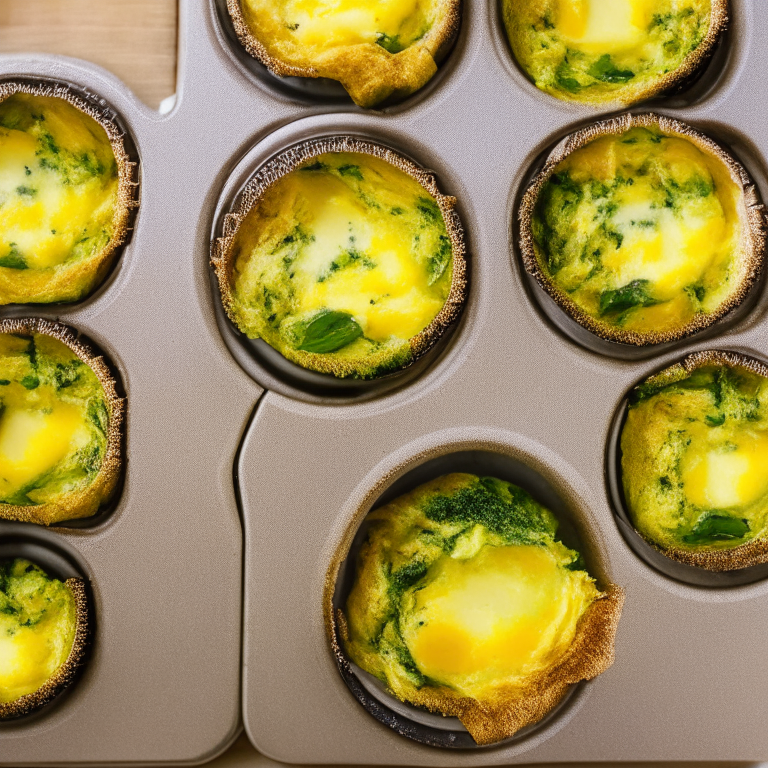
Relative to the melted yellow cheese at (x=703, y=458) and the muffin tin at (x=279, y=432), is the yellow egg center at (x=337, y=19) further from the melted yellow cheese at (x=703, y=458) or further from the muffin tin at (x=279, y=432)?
the melted yellow cheese at (x=703, y=458)

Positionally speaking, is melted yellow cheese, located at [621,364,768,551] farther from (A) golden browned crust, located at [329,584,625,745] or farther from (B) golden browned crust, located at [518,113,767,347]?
(A) golden browned crust, located at [329,584,625,745]

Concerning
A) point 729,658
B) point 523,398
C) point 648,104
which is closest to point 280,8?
point 648,104

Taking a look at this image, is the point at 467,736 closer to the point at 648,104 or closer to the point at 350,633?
the point at 350,633

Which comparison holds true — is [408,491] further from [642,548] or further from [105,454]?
[105,454]

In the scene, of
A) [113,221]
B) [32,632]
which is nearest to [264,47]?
[113,221]

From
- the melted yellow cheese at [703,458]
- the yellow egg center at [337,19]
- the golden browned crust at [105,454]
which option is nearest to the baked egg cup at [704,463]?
the melted yellow cheese at [703,458]

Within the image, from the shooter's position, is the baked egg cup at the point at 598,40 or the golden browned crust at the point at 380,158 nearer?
the golden browned crust at the point at 380,158
